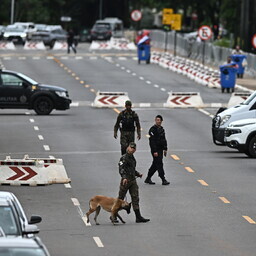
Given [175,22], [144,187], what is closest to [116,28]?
[175,22]

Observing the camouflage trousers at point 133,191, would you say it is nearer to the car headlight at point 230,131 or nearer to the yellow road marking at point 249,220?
the yellow road marking at point 249,220

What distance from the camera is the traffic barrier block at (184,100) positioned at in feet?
154

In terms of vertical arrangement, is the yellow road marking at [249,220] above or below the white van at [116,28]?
above

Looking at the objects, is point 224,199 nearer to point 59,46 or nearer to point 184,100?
point 184,100

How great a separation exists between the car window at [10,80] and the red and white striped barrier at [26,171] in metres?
16.9

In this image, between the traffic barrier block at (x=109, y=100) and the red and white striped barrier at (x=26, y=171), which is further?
the traffic barrier block at (x=109, y=100)

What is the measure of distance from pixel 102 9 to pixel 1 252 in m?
127

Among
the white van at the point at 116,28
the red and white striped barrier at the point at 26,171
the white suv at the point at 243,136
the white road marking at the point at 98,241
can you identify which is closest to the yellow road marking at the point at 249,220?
the white road marking at the point at 98,241

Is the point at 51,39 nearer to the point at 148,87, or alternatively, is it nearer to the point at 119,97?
the point at 148,87

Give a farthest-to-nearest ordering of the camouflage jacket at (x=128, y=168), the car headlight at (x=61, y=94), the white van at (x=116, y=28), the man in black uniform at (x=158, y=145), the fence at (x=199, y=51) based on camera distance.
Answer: the white van at (x=116, y=28) → the fence at (x=199, y=51) → the car headlight at (x=61, y=94) → the man in black uniform at (x=158, y=145) → the camouflage jacket at (x=128, y=168)

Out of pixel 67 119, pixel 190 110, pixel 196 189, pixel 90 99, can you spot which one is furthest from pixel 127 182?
pixel 90 99

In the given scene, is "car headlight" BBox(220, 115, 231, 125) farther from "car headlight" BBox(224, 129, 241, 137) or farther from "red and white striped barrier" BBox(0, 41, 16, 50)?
"red and white striped barrier" BBox(0, 41, 16, 50)

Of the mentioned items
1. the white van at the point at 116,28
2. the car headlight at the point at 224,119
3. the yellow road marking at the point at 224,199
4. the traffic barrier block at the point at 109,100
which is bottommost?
the white van at the point at 116,28

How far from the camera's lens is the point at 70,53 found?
266ft
